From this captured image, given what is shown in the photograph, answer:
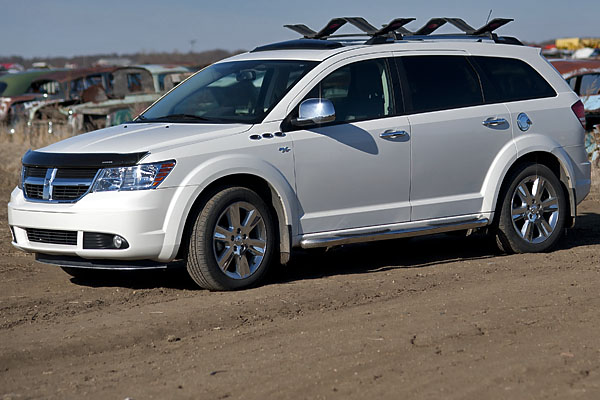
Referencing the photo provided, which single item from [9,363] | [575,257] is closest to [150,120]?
[9,363]

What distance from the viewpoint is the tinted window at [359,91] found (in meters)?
8.11

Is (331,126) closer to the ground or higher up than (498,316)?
higher up

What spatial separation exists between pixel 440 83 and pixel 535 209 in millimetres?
1466

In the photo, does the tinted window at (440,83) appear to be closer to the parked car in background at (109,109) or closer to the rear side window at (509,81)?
the rear side window at (509,81)

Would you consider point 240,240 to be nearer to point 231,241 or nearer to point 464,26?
point 231,241

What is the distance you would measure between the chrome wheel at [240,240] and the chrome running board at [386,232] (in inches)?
16.2

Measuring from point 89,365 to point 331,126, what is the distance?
3.02 m

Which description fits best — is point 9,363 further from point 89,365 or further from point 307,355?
point 307,355

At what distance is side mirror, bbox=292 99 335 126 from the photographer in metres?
7.71

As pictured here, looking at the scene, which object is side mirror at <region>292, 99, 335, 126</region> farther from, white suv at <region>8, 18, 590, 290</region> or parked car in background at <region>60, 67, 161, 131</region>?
parked car in background at <region>60, 67, 161, 131</region>

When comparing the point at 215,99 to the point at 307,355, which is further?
the point at 215,99

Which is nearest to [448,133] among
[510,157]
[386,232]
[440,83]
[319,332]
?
[440,83]

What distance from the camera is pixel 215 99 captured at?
27.4ft

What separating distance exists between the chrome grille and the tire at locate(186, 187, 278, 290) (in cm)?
84
